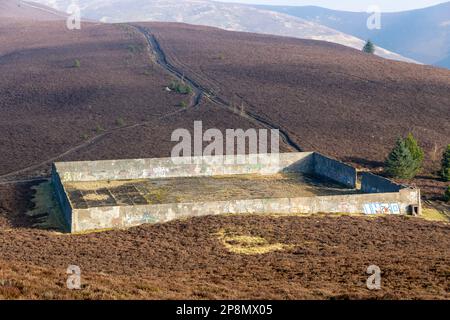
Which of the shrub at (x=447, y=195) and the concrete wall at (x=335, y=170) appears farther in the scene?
the concrete wall at (x=335, y=170)

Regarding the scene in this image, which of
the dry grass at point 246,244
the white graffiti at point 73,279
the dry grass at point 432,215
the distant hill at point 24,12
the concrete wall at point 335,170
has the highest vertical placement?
the distant hill at point 24,12

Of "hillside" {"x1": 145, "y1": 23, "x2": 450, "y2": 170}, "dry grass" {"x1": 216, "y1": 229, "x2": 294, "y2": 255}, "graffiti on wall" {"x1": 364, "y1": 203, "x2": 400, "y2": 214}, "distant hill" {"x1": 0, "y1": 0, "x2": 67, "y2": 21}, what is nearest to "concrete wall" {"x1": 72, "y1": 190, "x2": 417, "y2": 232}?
"graffiti on wall" {"x1": 364, "y1": 203, "x2": 400, "y2": 214}

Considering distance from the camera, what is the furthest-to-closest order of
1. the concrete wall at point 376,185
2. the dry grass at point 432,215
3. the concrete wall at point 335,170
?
the concrete wall at point 335,170 → the concrete wall at point 376,185 → the dry grass at point 432,215

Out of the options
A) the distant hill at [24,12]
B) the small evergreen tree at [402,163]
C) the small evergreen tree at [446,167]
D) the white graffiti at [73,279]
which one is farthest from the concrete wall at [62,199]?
the distant hill at [24,12]

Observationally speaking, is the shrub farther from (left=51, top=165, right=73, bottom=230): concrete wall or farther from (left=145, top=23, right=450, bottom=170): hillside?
(left=51, top=165, right=73, bottom=230): concrete wall

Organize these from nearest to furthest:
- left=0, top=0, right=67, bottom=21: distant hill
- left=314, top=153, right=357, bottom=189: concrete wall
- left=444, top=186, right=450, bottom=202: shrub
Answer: left=444, top=186, right=450, bottom=202: shrub < left=314, top=153, right=357, bottom=189: concrete wall < left=0, top=0, right=67, bottom=21: distant hill

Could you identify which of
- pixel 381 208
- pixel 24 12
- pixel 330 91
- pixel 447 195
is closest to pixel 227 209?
pixel 381 208

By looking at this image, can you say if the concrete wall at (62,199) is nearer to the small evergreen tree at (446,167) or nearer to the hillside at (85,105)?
the hillside at (85,105)
